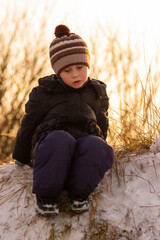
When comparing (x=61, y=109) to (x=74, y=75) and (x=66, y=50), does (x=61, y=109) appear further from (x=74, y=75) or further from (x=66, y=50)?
(x=66, y=50)

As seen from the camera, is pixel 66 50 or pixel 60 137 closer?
pixel 60 137

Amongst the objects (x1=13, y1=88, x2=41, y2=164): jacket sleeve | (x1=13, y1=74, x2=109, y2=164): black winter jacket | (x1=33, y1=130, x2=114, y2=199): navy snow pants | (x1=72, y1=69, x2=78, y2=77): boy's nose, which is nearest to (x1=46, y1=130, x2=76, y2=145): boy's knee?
(x1=33, y1=130, x2=114, y2=199): navy snow pants

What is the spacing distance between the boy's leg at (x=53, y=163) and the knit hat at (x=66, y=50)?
43 centimetres

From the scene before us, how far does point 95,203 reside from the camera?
189 centimetres

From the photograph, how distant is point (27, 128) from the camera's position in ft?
6.54

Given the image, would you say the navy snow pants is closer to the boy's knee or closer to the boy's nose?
the boy's knee

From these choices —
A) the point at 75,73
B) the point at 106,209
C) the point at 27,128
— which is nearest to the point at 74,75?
the point at 75,73

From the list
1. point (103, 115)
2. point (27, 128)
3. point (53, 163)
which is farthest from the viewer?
point (103, 115)

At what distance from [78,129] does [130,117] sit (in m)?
0.78

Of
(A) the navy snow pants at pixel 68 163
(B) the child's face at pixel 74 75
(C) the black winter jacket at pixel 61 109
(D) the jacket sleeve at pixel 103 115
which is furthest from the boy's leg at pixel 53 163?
(D) the jacket sleeve at pixel 103 115

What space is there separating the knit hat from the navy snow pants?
1.37ft

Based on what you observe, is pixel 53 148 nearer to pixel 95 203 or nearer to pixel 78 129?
pixel 78 129

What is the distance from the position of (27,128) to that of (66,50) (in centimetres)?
53

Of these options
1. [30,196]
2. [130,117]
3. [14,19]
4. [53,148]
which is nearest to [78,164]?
[53,148]
